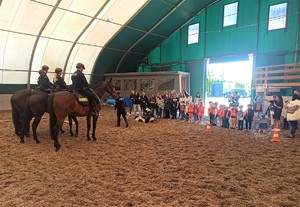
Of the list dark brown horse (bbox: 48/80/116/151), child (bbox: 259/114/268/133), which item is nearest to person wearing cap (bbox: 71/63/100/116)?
dark brown horse (bbox: 48/80/116/151)

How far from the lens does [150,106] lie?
453 inches

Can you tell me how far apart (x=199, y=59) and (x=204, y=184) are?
47.2ft

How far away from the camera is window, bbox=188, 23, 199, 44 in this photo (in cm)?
1694

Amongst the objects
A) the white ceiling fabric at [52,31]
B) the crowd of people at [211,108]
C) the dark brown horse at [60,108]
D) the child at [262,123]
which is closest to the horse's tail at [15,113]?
the crowd of people at [211,108]

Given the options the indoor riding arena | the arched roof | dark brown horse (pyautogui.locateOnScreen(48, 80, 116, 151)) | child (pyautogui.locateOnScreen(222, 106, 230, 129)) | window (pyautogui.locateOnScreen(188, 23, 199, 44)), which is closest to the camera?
the indoor riding arena

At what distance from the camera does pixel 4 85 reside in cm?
1430

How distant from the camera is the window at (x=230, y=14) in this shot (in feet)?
49.1

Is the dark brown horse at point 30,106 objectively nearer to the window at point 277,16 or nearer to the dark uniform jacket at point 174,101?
the dark uniform jacket at point 174,101

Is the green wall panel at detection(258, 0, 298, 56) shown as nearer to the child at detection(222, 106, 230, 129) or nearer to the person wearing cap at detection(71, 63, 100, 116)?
the child at detection(222, 106, 230, 129)

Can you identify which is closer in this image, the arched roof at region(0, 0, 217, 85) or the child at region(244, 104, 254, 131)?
the child at region(244, 104, 254, 131)

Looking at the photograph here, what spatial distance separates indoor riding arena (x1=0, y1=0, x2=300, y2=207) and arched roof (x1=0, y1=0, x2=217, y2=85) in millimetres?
83

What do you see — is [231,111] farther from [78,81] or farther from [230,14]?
[230,14]

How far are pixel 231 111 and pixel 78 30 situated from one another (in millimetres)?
11143

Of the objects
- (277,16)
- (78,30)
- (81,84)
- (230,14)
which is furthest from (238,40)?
(81,84)
